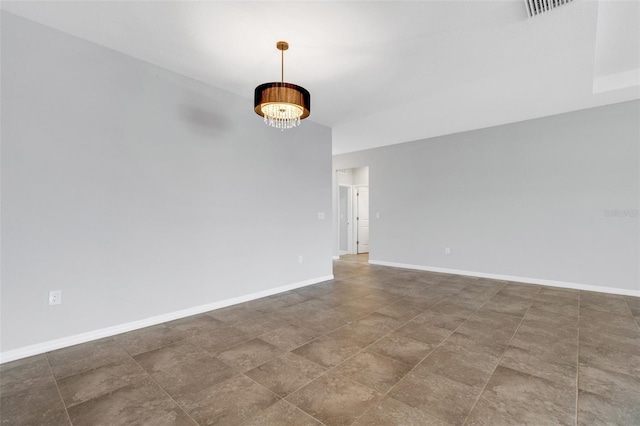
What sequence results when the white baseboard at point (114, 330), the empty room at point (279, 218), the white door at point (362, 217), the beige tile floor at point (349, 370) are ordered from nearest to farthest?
the beige tile floor at point (349, 370)
the empty room at point (279, 218)
the white baseboard at point (114, 330)
the white door at point (362, 217)

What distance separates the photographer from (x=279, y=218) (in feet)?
13.9

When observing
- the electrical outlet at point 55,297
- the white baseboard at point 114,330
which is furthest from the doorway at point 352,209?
Answer: the electrical outlet at point 55,297

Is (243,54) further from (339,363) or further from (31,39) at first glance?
(339,363)

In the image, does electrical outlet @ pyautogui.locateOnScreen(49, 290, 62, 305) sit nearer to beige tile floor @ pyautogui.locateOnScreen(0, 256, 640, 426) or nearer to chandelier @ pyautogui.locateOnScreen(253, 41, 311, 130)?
beige tile floor @ pyautogui.locateOnScreen(0, 256, 640, 426)

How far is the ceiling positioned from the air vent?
0.05 meters

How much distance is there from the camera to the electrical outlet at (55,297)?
243 cm

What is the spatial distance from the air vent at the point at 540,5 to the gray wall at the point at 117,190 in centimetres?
292

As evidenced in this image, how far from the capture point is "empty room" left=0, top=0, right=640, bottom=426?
1890mm

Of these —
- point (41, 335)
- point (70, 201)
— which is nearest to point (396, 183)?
point (70, 201)

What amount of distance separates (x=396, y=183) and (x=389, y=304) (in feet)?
11.2

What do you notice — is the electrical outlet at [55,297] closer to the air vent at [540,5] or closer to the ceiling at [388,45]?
the ceiling at [388,45]

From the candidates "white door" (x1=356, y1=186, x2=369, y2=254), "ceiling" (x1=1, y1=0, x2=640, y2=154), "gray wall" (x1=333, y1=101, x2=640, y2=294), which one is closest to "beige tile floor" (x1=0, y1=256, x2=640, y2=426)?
"gray wall" (x1=333, y1=101, x2=640, y2=294)

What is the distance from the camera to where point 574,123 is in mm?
4387

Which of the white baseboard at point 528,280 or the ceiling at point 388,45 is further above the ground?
the ceiling at point 388,45
